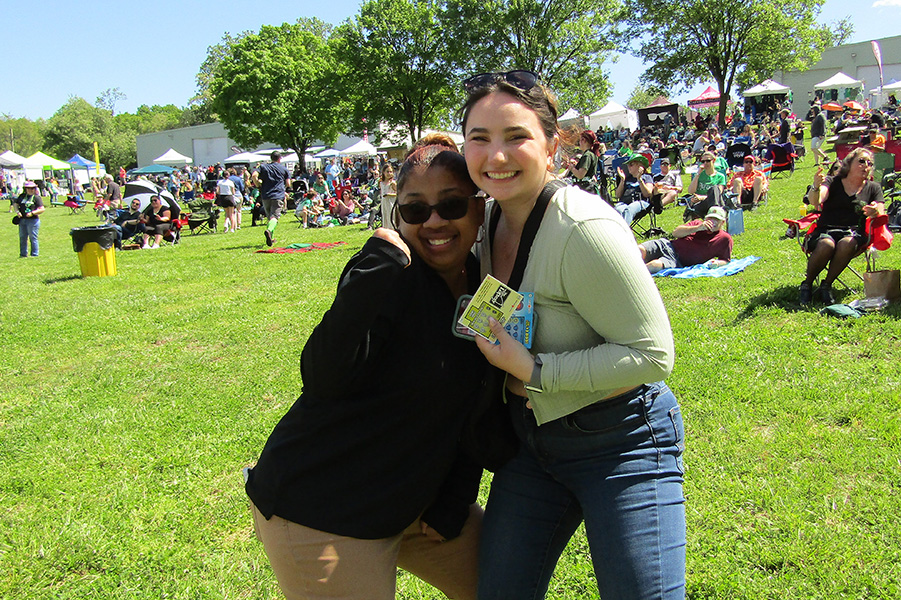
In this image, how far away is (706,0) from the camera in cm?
3869

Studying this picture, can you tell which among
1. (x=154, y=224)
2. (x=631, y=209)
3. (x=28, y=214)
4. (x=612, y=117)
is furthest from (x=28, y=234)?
(x=612, y=117)

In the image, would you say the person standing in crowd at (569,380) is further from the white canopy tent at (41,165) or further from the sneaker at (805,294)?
the white canopy tent at (41,165)

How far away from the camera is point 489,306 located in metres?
1.77

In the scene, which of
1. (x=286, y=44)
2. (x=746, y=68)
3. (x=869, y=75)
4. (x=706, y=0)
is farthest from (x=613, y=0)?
(x=869, y=75)

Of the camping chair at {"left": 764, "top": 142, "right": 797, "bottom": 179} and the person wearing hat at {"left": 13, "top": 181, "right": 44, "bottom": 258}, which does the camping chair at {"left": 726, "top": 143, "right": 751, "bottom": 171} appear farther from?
the person wearing hat at {"left": 13, "top": 181, "right": 44, "bottom": 258}

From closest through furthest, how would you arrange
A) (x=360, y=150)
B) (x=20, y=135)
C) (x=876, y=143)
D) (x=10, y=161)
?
(x=876, y=143)
(x=360, y=150)
(x=10, y=161)
(x=20, y=135)

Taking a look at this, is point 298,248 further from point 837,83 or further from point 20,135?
point 20,135

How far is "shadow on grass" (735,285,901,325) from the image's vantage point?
6.86m

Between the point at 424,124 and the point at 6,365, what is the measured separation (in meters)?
40.8

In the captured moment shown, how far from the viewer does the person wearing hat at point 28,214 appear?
1550 cm

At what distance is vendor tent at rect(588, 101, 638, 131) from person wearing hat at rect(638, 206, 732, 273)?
3527 cm

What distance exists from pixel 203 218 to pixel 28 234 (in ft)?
15.8

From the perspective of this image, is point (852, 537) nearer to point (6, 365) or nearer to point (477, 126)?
point (477, 126)

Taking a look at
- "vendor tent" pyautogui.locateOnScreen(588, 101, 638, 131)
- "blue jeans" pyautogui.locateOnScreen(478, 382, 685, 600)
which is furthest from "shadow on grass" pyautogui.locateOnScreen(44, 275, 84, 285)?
"vendor tent" pyautogui.locateOnScreen(588, 101, 638, 131)
